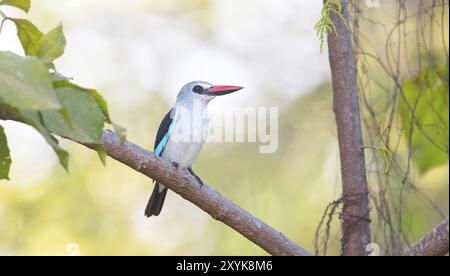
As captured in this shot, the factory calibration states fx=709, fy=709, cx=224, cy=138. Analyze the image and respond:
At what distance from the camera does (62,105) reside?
2.98ft

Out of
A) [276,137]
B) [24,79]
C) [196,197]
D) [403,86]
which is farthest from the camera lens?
[276,137]

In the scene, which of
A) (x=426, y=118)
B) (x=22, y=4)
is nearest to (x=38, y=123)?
(x=22, y=4)

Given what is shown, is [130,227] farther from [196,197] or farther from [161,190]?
[196,197]

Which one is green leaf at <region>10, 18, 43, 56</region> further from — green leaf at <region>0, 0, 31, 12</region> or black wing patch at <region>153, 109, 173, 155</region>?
black wing patch at <region>153, 109, 173, 155</region>

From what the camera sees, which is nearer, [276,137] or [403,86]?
[403,86]

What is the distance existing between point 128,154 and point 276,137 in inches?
122

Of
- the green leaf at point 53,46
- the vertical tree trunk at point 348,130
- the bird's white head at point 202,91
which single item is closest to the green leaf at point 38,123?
the green leaf at point 53,46

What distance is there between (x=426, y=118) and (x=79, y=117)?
199 cm

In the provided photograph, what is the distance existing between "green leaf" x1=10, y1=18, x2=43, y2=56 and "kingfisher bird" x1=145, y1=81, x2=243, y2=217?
8.51ft

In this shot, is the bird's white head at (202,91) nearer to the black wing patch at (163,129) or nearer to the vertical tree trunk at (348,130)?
the black wing patch at (163,129)

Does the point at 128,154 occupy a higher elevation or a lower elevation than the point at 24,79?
higher

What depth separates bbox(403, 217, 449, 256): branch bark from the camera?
210cm
